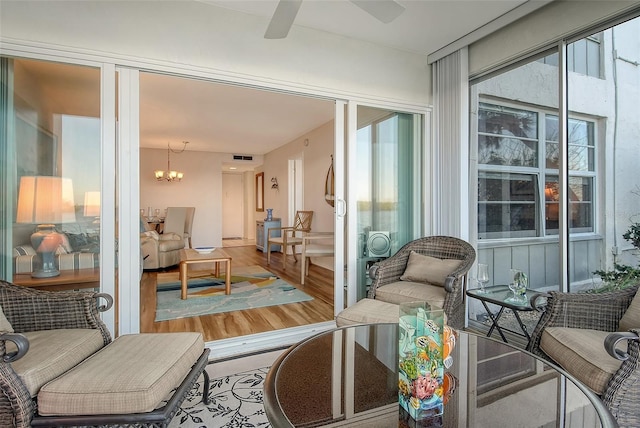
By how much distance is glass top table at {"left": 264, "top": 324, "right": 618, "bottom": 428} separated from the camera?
1.06 m

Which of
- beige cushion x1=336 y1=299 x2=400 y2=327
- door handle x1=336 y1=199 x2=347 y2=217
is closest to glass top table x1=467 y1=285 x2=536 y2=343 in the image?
beige cushion x1=336 y1=299 x2=400 y2=327

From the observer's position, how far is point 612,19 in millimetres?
2178

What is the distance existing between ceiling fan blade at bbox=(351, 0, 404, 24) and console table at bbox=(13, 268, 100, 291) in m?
2.33

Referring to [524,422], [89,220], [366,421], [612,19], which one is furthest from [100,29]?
[612,19]

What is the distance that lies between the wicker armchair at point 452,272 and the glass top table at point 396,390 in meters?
0.69

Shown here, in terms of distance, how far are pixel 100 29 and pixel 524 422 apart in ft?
10.1

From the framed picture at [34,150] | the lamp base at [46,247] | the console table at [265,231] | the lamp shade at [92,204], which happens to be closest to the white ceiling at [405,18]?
the framed picture at [34,150]

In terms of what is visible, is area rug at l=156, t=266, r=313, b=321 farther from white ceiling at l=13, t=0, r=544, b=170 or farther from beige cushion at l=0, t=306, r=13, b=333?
white ceiling at l=13, t=0, r=544, b=170

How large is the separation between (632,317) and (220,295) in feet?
12.1

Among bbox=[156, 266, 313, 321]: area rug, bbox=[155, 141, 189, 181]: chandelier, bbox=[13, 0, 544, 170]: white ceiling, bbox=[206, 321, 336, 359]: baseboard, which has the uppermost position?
bbox=[13, 0, 544, 170]: white ceiling

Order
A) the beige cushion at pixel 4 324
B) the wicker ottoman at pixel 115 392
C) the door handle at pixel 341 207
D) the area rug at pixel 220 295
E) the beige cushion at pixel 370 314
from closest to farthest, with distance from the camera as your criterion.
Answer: the wicker ottoman at pixel 115 392, the beige cushion at pixel 4 324, the beige cushion at pixel 370 314, the door handle at pixel 341 207, the area rug at pixel 220 295

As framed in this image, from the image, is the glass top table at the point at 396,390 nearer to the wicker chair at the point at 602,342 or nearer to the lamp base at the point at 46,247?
the wicker chair at the point at 602,342

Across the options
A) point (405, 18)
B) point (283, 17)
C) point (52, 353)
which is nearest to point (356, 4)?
point (283, 17)

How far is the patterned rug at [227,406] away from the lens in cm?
168
